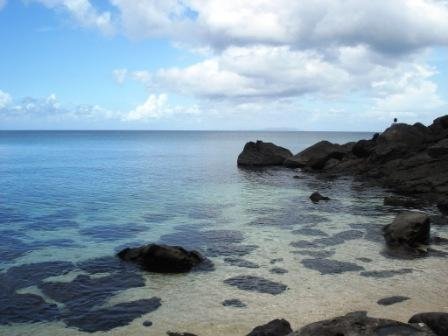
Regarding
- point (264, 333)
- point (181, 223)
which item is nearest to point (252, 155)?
point (181, 223)

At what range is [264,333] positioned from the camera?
13.6 m

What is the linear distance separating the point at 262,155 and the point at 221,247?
2028 inches

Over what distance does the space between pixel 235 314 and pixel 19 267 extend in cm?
1111

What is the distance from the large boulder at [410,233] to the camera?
2569 centimetres

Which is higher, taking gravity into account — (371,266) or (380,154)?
(380,154)

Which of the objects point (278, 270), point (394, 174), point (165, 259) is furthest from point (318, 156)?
point (165, 259)

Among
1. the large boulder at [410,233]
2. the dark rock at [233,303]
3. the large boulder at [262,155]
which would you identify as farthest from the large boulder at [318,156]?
the dark rock at [233,303]

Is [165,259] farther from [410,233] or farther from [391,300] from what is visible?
[410,233]

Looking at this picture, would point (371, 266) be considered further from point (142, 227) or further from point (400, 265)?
point (142, 227)

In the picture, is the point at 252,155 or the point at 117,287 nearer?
the point at 117,287

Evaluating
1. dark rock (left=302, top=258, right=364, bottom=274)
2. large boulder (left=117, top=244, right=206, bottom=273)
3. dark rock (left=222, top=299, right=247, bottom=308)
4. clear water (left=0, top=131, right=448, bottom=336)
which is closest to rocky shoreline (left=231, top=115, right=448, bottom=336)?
clear water (left=0, top=131, right=448, bottom=336)

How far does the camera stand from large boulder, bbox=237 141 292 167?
75812 millimetres

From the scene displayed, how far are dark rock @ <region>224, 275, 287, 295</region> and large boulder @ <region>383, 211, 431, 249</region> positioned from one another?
919 cm

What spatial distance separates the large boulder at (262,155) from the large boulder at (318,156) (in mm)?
3163
